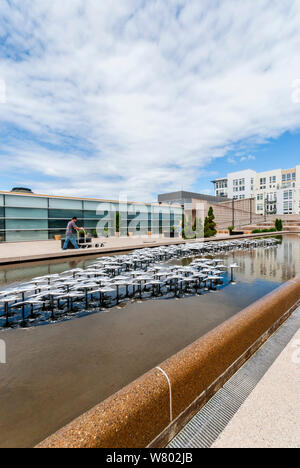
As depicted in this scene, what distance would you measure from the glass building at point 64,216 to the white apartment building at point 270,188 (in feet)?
164

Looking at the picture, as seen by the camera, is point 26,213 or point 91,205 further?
point 91,205

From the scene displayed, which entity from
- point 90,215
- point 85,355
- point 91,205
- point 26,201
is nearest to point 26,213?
point 26,201

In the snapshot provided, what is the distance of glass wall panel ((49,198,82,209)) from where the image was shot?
2391 cm

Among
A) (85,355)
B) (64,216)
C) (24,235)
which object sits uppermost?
(64,216)

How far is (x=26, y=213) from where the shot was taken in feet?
72.8

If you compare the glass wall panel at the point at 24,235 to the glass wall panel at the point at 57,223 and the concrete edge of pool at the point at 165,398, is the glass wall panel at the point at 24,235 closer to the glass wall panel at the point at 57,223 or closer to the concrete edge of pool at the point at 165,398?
the glass wall panel at the point at 57,223

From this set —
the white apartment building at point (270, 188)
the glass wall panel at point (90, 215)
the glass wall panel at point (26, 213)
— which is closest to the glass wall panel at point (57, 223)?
the glass wall panel at point (26, 213)

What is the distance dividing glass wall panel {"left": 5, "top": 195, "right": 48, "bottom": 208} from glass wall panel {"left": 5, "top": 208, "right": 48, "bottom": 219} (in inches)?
18.2

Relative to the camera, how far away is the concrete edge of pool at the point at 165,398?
1698 mm

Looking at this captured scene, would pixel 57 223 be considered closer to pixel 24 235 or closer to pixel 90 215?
pixel 24 235

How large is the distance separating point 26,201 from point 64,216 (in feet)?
Answer: 13.1

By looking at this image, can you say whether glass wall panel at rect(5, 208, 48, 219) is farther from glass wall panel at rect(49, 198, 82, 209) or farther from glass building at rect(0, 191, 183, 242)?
glass wall panel at rect(49, 198, 82, 209)
